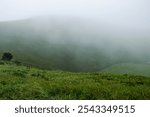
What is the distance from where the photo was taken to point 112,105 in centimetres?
1438

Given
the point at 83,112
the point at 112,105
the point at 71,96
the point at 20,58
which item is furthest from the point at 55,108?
the point at 20,58

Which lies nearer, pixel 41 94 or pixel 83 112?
pixel 83 112

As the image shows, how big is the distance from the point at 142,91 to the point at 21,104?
7.38 meters

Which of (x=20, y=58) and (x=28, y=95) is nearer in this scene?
(x=28, y=95)

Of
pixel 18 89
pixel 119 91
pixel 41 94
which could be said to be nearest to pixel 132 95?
pixel 119 91

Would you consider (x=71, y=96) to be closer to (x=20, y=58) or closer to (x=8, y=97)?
(x=8, y=97)

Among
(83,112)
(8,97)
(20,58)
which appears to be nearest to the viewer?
(83,112)

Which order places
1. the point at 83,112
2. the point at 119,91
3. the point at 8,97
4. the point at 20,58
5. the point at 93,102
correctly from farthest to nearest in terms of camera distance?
the point at 20,58 < the point at 119,91 < the point at 8,97 < the point at 93,102 < the point at 83,112

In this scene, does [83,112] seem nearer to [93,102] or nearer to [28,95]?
[93,102]

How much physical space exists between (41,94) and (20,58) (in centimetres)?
17903

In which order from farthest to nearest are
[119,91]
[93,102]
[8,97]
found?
[119,91] < [8,97] < [93,102]

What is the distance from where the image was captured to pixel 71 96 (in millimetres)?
17578

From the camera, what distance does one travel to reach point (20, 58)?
639 ft

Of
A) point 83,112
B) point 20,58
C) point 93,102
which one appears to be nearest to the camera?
point 83,112
